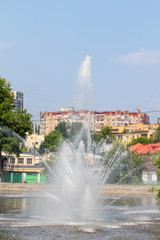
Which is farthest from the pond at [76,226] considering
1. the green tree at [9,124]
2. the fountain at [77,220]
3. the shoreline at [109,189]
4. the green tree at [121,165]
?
the green tree at [121,165]

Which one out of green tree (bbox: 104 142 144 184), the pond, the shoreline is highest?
green tree (bbox: 104 142 144 184)

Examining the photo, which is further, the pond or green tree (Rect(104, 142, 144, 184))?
green tree (Rect(104, 142, 144, 184))

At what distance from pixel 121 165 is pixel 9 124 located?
13485 mm

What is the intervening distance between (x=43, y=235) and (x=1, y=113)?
31449 millimetres

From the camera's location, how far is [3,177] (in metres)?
43.8

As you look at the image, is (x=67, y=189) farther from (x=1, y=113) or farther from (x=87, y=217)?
(x=1, y=113)

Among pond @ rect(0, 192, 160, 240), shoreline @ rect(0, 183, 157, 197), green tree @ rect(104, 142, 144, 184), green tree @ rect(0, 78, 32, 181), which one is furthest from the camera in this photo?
green tree @ rect(104, 142, 144, 184)

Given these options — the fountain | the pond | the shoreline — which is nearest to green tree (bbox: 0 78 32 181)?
the shoreline

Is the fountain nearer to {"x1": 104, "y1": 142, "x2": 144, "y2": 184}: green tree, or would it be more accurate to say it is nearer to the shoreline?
the shoreline

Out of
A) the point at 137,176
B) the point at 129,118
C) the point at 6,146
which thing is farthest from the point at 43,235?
the point at 129,118

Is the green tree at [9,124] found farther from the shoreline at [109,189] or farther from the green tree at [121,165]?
the green tree at [121,165]

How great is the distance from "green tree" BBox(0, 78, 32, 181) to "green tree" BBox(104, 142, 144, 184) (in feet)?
33.6

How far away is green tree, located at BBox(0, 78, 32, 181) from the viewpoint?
43406mm

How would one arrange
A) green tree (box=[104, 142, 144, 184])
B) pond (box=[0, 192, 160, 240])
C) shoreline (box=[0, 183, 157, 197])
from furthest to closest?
1. green tree (box=[104, 142, 144, 184])
2. shoreline (box=[0, 183, 157, 197])
3. pond (box=[0, 192, 160, 240])
